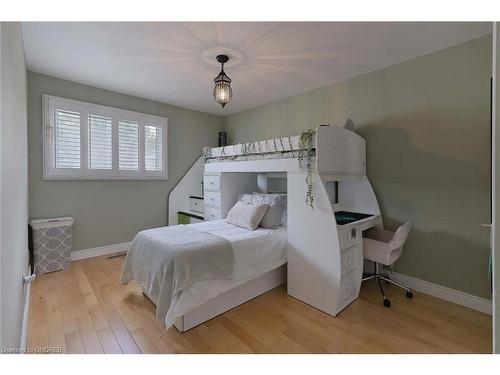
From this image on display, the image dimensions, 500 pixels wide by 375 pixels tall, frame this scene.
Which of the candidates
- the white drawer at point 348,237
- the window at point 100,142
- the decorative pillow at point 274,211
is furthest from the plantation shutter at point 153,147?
the white drawer at point 348,237

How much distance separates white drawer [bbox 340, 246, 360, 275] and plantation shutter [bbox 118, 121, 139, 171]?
10.6 ft

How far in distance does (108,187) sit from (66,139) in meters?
0.81

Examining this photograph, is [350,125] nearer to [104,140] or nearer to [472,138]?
[472,138]

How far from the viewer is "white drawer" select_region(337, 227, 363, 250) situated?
208 centimetres

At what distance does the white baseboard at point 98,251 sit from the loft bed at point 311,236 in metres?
1.82

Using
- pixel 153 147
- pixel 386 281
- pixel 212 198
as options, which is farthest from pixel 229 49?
pixel 386 281

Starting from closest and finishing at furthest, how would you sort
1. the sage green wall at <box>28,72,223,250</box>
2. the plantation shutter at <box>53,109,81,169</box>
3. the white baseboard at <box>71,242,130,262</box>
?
the sage green wall at <box>28,72,223,250</box>
the plantation shutter at <box>53,109,81,169</box>
the white baseboard at <box>71,242,130,262</box>

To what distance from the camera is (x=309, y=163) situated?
7.20 ft

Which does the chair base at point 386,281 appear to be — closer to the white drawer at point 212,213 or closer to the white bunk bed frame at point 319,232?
the white bunk bed frame at point 319,232

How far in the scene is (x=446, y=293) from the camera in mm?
2291

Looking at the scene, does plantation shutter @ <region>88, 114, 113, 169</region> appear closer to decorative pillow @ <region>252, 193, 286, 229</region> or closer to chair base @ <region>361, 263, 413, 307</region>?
decorative pillow @ <region>252, 193, 286, 229</region>

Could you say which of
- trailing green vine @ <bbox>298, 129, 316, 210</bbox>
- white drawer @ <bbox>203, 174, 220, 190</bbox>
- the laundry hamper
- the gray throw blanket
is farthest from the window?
trailing green vine @ <bbox>298, 129, 316, 210</bbox>

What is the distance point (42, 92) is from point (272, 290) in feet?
12.2
